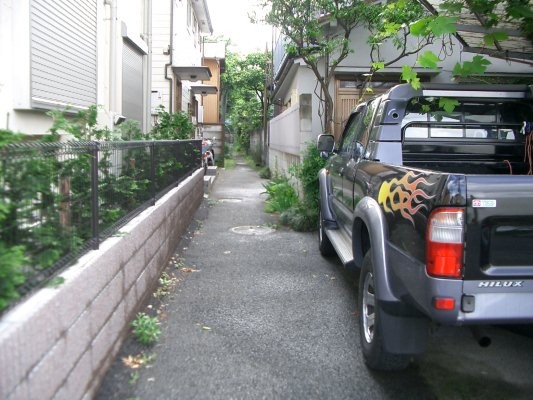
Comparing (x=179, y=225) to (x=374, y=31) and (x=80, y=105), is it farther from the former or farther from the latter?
(x=374, y=31)

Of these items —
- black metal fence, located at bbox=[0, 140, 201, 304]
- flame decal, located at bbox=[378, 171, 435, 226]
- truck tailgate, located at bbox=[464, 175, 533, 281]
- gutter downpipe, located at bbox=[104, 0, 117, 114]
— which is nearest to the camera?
black metal fence, located at bbox=[0, 140, 201, 304]

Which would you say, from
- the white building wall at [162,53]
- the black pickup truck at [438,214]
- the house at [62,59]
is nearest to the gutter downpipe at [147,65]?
the house at [62,59]

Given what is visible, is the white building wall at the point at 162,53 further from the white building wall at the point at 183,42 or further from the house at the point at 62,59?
the house at the point at 62,59

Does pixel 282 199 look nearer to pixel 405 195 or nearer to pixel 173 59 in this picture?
pixel 173 59

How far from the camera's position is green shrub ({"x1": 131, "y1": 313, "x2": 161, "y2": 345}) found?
4.03 metres

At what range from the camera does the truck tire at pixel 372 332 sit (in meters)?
3.52

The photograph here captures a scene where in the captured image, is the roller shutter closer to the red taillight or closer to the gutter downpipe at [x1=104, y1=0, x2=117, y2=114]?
the gutter downpipe at [x1=104, y1=0, x2=117, y2=114]

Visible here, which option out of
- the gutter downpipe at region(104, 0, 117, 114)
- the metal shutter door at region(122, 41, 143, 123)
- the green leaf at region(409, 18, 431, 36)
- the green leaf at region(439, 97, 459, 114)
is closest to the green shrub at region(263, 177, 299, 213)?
the metal shutter door at region(122, 41, 143, 123)

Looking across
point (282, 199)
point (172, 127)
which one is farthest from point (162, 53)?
point (282, 199)

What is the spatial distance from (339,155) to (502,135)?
5.89ft

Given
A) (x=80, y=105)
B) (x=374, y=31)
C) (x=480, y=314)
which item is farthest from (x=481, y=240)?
(x=374, y=31)

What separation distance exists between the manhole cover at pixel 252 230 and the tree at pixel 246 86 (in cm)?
2187

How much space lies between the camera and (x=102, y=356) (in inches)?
134

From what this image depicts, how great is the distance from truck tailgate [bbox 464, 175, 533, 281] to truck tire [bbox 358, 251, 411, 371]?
0.78 metres
